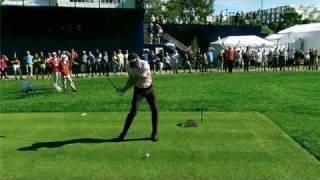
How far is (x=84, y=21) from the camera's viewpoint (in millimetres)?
47125

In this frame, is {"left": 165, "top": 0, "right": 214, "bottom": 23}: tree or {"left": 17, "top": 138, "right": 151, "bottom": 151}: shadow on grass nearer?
{"left": 17, "top": 138, "right": 151, "bottom": 151}: shadow on grass

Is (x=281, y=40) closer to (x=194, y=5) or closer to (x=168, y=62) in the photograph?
(x=168, y=62)

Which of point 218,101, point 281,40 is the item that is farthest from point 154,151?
point 281,40

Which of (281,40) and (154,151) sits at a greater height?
(281,40)

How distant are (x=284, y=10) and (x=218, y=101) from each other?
243 ft

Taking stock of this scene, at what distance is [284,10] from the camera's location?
3661 inches

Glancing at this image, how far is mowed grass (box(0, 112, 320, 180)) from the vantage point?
32.5 feet

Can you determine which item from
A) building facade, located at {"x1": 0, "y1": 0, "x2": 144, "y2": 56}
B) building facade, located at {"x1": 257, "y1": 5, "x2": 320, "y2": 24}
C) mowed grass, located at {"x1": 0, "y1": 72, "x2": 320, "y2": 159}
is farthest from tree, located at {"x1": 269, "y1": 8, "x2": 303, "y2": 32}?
mowed grass, located at {"x1": 0, "y1": 72, "x2": 320, "y2": 159}

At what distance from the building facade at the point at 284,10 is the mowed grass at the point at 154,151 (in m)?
72.6

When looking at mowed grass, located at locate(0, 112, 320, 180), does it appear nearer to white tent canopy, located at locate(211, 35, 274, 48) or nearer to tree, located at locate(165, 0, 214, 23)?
white tent canopy, located at locate(211, 35, 274, 48)

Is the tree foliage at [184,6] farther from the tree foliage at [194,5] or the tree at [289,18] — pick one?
the tree at [289,18]

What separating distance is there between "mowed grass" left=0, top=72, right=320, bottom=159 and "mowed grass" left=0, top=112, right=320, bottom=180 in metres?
1.12

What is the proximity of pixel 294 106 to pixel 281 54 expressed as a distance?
26988 mm

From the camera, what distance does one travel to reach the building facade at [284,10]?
88.7m
